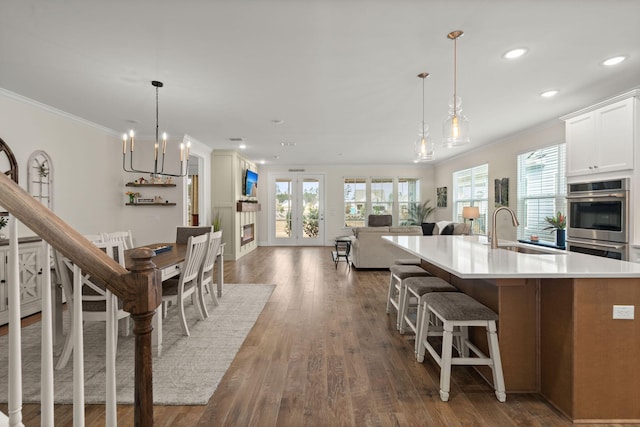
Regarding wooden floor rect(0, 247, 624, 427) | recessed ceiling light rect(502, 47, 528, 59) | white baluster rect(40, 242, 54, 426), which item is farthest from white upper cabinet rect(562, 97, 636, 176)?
white baluster rect(40, 242, 54, 426)

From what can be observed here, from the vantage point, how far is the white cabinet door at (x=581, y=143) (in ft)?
12.0

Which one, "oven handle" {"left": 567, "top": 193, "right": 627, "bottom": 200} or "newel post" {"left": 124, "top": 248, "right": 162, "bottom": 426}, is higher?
"oven handle" {"left": 567, "top": 193, "right": 627, "bottom": 200}

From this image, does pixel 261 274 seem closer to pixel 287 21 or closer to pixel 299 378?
pixel 299 378

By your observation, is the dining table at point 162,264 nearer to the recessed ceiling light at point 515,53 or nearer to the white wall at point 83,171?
the white wall at point 83,171

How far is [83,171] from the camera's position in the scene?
468 centimetres

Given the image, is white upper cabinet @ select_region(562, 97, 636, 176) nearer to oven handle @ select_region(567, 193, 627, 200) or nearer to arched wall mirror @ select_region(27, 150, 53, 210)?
oven handle @ select_region(567, 193, 627, 200)

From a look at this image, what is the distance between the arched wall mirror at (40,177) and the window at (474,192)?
7.43 metres

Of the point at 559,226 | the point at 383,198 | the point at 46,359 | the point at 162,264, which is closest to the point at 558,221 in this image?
the point at 559,226

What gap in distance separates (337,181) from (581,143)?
21.4 ft

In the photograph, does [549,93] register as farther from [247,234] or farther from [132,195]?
[247,234]

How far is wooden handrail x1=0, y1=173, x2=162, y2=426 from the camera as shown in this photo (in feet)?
2.60

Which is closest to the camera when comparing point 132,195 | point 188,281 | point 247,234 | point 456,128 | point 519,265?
point 519,265

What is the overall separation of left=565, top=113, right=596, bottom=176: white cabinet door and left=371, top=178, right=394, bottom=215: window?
5.88m

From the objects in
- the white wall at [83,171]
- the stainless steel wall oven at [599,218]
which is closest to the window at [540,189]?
the stainless steel wall oven at [599,218]
